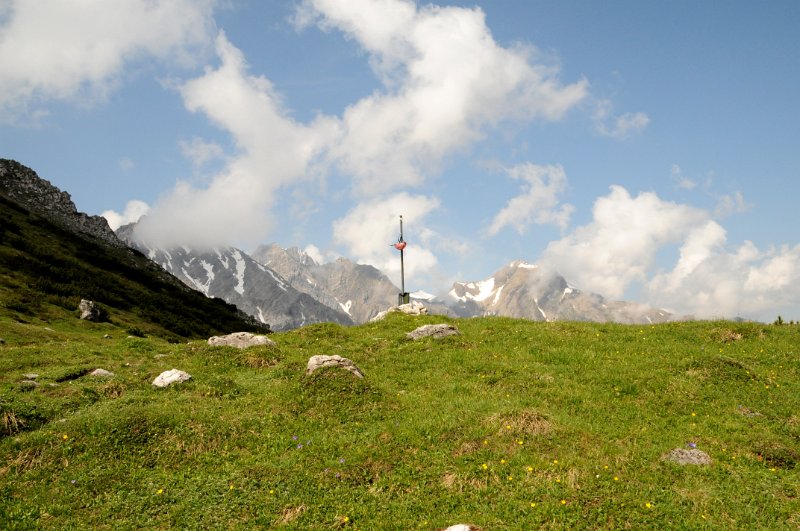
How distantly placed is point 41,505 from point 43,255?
7813cm

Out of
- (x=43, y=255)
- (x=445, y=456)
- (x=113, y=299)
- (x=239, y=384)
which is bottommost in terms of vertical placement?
(x=445, y=456)

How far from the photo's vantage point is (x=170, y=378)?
22703 mm

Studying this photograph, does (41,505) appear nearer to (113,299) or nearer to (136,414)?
(136,414)

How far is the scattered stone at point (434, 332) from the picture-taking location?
31358 mm

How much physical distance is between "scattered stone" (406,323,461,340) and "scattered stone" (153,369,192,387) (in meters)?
13.8

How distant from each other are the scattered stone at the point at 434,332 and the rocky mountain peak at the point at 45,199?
125 meters

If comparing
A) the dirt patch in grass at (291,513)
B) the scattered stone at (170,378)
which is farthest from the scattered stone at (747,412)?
the scattered stone at (170,378)

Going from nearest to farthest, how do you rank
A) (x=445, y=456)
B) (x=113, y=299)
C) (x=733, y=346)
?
(x=445, y=456), (x=733, y=346), (x=113, y=299)

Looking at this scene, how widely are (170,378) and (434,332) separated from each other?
15601mm

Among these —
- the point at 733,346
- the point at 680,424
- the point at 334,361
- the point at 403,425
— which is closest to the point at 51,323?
the point at 334,361

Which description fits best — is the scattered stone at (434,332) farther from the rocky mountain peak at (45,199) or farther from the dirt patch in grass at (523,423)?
the rocky mountain peak at (45,199)

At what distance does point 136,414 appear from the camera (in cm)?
1811

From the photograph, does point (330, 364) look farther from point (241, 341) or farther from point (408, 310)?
point (408, 310)

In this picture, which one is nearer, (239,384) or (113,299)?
(239,384)
